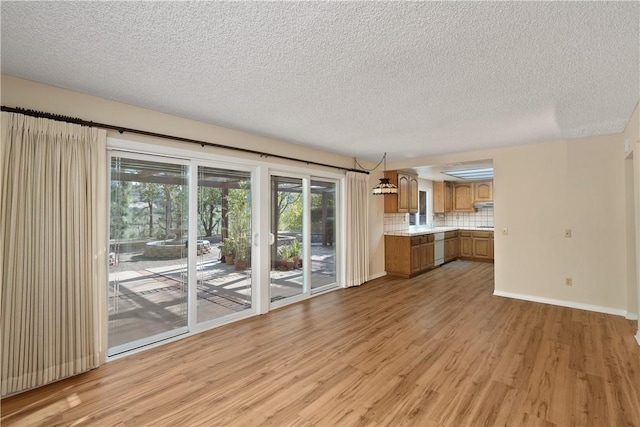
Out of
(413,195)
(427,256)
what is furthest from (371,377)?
(413,195)

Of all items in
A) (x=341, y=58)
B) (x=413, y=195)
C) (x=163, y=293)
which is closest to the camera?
(x=341, y=58)

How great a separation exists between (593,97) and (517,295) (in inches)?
123

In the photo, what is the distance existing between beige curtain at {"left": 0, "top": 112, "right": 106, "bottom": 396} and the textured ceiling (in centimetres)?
57

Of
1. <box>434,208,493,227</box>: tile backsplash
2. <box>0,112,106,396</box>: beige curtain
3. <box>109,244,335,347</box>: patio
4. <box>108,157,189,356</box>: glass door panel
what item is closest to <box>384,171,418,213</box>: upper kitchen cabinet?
<box>434,208,493,227</box>: tile backsplash

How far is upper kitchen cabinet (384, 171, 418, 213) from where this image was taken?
Result: 20.5 ft

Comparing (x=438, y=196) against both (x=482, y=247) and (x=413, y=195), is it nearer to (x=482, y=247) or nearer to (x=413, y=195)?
(x=482, y=247)

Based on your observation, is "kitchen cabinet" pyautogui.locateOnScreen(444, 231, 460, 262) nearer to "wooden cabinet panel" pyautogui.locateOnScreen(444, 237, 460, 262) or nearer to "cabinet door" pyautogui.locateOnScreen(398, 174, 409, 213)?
"wooden cabinet panel" pyautogui.locateOnScreen(444, 237, 460, 262)

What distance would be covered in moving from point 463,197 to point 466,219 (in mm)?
726

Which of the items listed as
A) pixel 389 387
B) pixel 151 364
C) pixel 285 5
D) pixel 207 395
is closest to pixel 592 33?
pixel 285 5

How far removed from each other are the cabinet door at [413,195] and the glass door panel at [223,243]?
4.08m

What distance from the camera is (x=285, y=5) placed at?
1.50 metres

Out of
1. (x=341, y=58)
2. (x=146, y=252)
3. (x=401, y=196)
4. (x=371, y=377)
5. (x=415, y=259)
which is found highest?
(x=341, y=58)

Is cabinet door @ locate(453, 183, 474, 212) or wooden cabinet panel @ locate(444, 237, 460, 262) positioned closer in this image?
wooden cabinet panel @ locate(444, 237, 460, 262)

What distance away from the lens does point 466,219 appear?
868 cm
